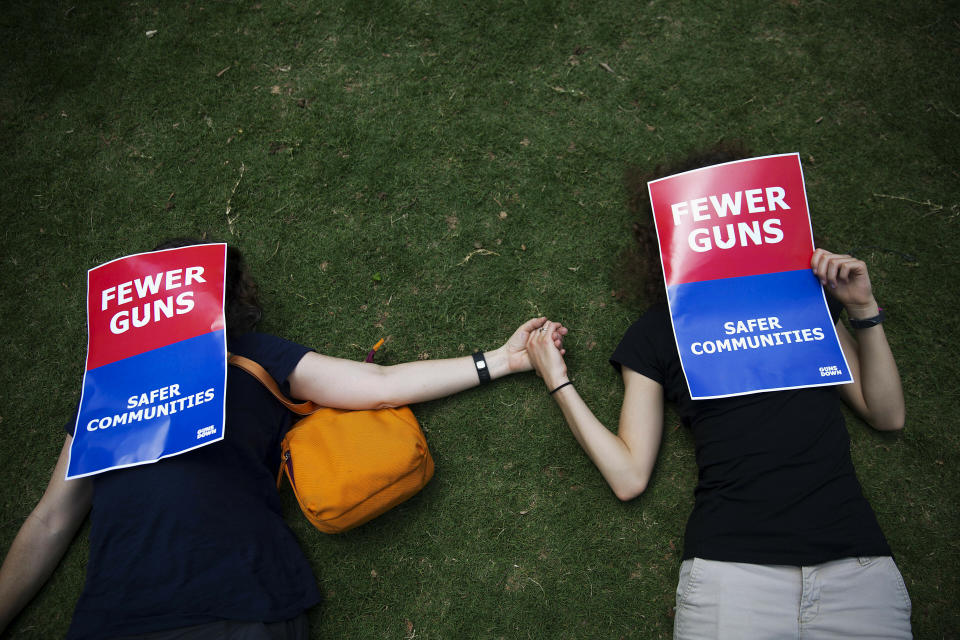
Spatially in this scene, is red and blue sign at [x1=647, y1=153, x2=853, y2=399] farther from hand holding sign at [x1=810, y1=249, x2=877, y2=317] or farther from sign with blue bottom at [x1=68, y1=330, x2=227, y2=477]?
sign with blue bottom at [x1=68, y1=330, x2=227, y2=477]

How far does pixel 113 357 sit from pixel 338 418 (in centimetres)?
123

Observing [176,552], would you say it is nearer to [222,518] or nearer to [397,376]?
[222,518]

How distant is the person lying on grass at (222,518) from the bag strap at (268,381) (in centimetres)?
4

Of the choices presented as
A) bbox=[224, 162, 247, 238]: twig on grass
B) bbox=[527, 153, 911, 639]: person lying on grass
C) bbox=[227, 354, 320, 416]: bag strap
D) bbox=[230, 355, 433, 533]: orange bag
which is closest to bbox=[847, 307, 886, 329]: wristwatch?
bbox=[527, 153, 911, 639]: person lying on grass

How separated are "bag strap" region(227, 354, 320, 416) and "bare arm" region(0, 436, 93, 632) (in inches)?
46.8

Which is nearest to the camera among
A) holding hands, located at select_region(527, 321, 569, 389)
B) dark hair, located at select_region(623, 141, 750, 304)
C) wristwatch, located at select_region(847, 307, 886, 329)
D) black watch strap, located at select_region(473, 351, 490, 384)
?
wristwatch, located at select_region(847, 307, 886, 329)

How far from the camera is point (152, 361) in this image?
2.89 metres

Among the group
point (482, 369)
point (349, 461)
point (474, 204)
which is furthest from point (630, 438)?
point (474, 204)

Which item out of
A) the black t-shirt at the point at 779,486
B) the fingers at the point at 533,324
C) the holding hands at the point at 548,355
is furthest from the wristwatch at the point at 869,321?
the fingers at the point at 533,324

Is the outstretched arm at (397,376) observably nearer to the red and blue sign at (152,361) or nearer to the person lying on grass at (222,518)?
the person lying on grass at (222,518)

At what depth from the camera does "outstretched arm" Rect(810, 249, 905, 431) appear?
9.29 ft

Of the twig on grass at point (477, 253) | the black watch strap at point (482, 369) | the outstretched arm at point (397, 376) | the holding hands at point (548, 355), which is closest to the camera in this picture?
the outstretched arm at point (397, 376)

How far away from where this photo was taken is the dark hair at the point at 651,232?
3.10 m

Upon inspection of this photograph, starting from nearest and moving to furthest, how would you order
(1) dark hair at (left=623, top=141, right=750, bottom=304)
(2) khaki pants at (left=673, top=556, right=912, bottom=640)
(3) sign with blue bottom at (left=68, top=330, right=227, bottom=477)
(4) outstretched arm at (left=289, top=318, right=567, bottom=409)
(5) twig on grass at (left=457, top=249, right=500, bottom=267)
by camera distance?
(2) khaki pants at (left=673, top=556, right=912, bottom=640) → (3) sign with blue bottom at (left=68, top=330, right=227, bottom=477) → (1) dark hair at (left=623, top=141, right=750, bottom=304) → (4) outstretched arm at (left=289, top=318, right=567, bottom=409) → (5) twig on grass at (left=457, top=249, right=500, bottom=267)
